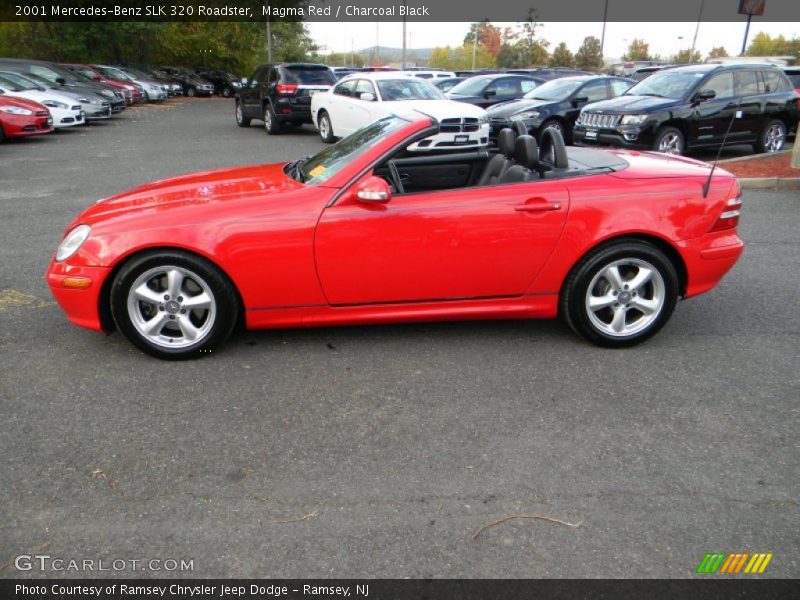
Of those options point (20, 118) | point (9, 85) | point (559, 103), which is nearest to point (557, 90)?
point (559, 103)

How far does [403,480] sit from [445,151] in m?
2.89

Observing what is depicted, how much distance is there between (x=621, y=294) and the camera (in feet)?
A: 13.4

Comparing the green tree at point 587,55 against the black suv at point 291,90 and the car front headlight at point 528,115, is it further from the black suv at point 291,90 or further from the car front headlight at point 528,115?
the car front headlight at point 528,115

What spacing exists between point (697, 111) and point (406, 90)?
5295mm

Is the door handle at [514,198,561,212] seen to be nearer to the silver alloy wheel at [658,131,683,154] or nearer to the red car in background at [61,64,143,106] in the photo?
the silver alloy wheel at [658,131,683,154]

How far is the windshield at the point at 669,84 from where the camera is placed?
36.3 ft

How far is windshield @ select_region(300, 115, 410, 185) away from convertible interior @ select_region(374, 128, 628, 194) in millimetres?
189

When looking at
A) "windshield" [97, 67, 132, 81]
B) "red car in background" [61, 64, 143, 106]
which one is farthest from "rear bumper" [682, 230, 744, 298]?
"windshield" [97, 67, 132, 81]

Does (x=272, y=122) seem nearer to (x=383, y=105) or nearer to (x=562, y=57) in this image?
(x=383, y=105)

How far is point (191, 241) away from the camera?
12.3 feet

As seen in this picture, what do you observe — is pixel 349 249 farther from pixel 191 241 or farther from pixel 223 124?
pixel 223 124

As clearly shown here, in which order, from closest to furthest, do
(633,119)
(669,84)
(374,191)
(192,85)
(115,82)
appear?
(374,191), (633,119), (669,84), (115,82), (192,85)

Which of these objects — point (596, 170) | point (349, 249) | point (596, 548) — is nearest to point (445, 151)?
point (596, 170)

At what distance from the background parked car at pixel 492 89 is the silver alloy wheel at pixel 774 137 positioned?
18.2 feet
